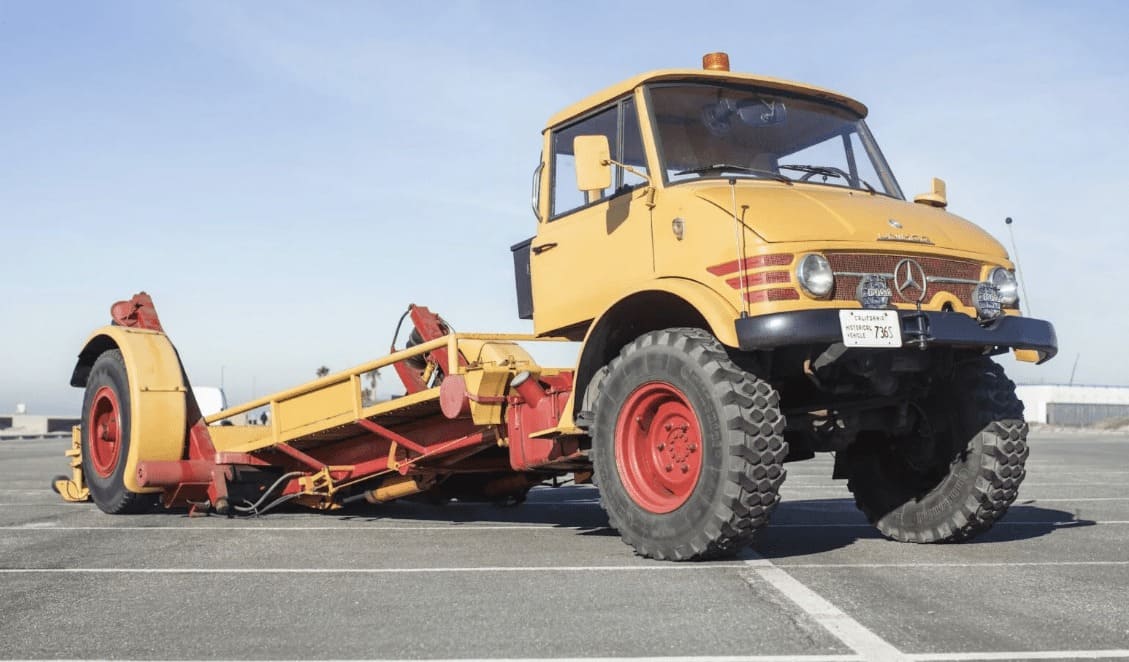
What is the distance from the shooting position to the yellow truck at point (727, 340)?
583 centimetres

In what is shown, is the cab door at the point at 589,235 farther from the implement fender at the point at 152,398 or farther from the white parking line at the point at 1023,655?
the implement fender at the point at 152,398

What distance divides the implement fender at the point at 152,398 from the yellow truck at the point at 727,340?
140 centimetres

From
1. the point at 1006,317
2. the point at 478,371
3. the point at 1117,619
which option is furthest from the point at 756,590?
the point at 478,371

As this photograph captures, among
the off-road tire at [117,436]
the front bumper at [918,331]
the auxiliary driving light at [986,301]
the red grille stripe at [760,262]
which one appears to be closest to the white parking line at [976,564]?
the front bumper at [918,331]

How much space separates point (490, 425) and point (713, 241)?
213 centimetres

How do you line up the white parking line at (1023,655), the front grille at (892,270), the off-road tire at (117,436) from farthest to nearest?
the off-road tire at (117,436), the front grille at (892,270), the white parking line at (1023,655)

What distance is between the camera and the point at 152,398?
30.6ft

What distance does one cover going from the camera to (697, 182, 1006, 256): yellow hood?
19.6 ft

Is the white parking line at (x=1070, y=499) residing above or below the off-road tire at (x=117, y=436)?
below

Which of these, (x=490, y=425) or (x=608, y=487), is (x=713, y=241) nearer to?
(x=608, y=487)

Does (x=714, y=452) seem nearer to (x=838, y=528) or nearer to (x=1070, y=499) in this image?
(x=838, y=528)

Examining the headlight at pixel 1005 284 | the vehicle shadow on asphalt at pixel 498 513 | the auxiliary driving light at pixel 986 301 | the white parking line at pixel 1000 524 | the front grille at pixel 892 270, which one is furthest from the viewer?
the vehicle shadow on asphalt at pixel 498 513

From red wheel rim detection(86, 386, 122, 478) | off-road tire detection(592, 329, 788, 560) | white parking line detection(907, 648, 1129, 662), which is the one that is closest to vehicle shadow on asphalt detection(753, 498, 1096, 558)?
off-road tire detection(592, 329, 788, 560)

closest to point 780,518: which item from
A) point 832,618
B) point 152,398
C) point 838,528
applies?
point 838,528
